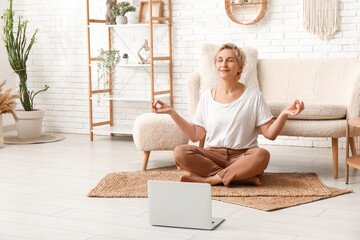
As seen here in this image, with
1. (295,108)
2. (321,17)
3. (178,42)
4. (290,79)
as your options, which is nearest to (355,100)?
(295,108)

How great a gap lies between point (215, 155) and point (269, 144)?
5.90 ft

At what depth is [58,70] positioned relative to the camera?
6059mm

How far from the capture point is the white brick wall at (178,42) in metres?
4.86

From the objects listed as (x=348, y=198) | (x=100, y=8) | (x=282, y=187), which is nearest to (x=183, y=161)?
(x=282, y=187)

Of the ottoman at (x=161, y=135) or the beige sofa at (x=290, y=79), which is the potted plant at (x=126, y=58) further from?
the ottoman at (x=161, y=135)

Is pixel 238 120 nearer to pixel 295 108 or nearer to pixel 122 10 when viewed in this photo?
pixel 295 108

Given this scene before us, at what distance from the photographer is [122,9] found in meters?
5.35

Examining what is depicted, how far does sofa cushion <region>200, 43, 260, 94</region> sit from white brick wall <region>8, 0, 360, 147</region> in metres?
0.63

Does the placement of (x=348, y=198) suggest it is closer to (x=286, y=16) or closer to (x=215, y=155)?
(x=215, y=155)

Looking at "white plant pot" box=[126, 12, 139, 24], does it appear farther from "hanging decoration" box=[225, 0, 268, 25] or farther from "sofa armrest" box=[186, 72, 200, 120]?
"sofa armrest" box=[186, 72, 200, 120]

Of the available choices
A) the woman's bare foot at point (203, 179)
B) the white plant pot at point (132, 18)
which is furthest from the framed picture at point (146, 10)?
the woman's bare foot at point (203, 179)

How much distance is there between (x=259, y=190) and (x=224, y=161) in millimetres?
286

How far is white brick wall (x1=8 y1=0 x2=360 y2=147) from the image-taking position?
191 inches

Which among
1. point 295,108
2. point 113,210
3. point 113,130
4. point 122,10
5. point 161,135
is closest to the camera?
point 113,210
